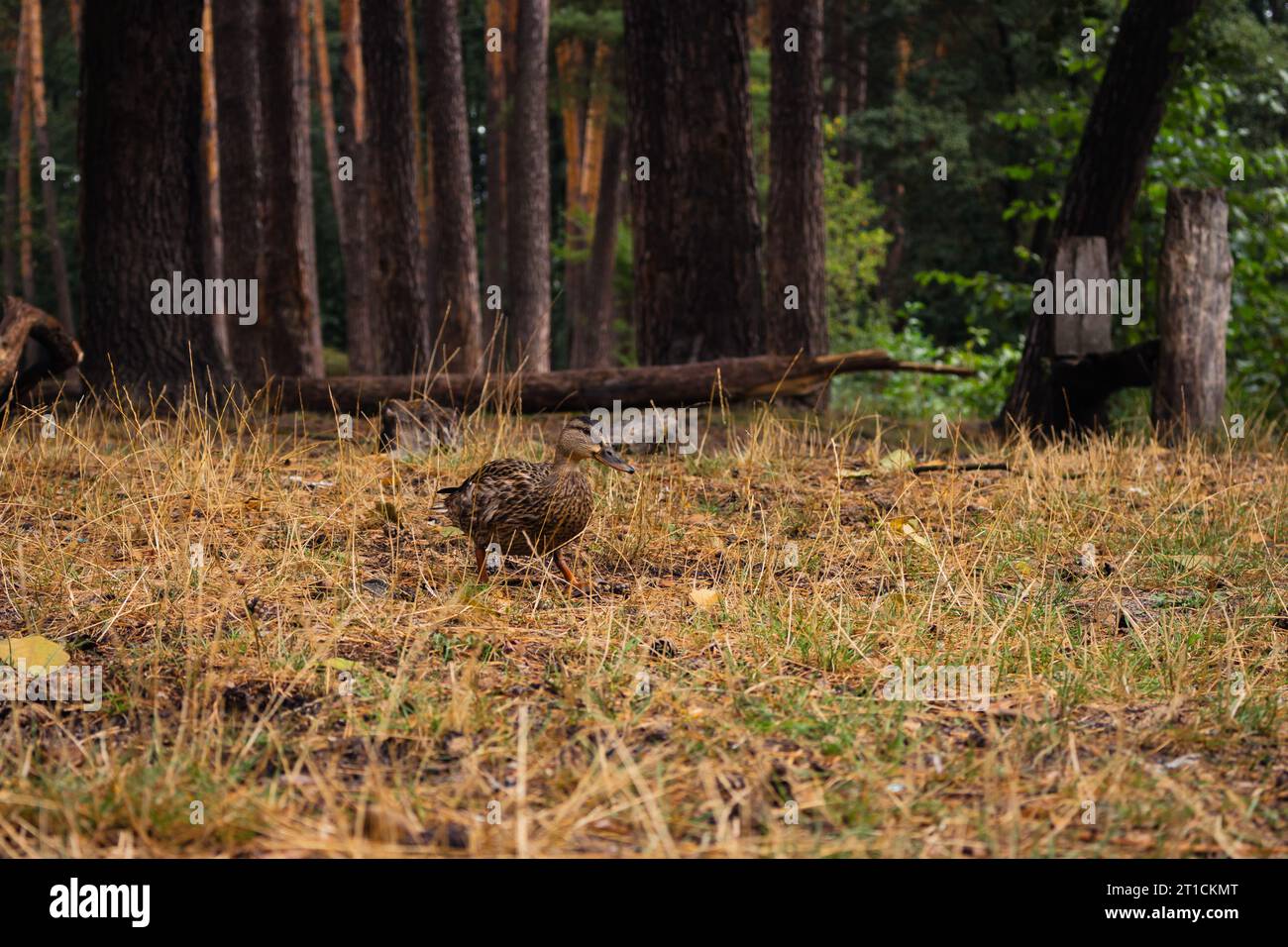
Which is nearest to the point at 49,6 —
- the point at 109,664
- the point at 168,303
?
the point at 168,303

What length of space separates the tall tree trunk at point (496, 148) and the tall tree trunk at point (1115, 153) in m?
17.0

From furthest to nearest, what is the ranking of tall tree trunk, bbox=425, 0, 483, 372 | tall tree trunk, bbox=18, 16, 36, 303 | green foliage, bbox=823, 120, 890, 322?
tall tree trunk, bbox=18, 16, 36, 303 < green foliage, bbox=823, 120, 890, 322 < tall tree trunk, bbox=425, 0, 483, 372

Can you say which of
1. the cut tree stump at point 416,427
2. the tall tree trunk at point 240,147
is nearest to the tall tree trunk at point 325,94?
the tall tree trunk at point 240,147

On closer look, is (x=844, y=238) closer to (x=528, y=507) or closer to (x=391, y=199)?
(x=391, y=199)

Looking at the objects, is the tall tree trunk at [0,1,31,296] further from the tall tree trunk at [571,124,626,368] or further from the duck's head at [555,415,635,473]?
the duck's head at [555,415,635,473]

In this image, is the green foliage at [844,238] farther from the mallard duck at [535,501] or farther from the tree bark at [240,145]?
the mallard duck at [535,501]

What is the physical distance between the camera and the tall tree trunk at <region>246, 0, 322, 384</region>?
14.7 meters

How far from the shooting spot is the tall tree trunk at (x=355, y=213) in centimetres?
2159

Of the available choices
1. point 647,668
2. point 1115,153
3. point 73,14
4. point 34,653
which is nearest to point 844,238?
point 1115,153

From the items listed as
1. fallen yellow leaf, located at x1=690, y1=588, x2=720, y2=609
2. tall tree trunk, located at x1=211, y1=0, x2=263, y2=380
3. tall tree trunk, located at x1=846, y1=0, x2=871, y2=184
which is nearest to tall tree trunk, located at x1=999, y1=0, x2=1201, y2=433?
fallen yellow leaf, located at x1=690, y1=588, x2=720, y2=609

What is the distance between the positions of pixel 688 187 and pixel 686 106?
64cm

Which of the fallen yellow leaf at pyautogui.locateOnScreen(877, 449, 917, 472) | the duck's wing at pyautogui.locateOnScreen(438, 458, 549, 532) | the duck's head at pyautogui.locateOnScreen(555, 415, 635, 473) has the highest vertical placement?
the duck's head at pyautogui.locateOnScreen(555, 415, 635, 473)

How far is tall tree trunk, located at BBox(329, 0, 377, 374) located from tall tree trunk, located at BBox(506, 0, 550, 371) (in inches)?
87.2

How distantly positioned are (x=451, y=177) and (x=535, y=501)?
13.2 meters
